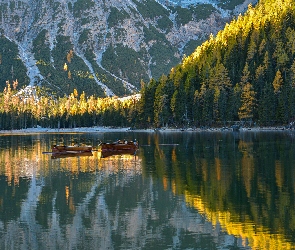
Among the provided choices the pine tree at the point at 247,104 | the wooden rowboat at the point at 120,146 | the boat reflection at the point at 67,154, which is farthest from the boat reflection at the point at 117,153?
the pine tree at the point at 247,104

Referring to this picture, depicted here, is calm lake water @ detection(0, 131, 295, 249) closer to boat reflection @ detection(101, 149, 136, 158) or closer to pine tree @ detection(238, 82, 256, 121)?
boat reflection @ detection(101, 149, 136, 158)

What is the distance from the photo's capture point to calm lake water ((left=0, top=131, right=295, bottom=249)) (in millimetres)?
34281

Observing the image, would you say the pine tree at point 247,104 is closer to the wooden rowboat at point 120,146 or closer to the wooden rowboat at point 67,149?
the wooden rowboat at point 120,146

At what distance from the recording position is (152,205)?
45.2 metres

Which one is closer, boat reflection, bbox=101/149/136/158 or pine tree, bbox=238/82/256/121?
boat reflection, bbox=101/149/136/158

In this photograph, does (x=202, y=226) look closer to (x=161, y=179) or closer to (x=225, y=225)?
(x=225, y=225)

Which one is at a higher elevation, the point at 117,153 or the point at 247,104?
the point at 247,104

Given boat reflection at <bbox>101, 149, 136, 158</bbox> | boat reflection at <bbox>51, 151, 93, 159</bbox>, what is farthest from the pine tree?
boat reflection at <bbox>51, 151, 93, 159</bbox>

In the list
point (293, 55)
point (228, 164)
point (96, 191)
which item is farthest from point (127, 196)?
point (293, 55)

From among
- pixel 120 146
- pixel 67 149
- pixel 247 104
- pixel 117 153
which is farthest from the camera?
pixel 247 104

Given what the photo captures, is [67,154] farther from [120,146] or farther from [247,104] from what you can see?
[247,104]

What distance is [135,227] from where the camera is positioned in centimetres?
3747

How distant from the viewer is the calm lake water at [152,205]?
3428 centimetres

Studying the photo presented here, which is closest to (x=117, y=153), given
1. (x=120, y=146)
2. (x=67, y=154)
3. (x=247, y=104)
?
(x=120, y=146)
